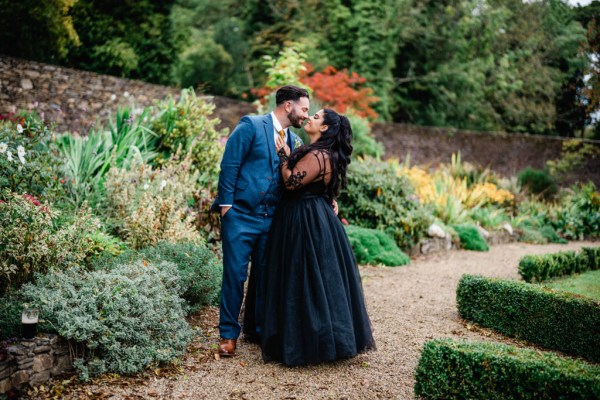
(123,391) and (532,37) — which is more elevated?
(532,37)

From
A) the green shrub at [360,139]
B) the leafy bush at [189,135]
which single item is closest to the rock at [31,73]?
the leafy bush at [189,135]

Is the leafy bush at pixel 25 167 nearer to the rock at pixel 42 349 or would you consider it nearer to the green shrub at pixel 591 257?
the rock at pixel 42 349

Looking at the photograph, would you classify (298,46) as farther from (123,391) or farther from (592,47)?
(123,391)

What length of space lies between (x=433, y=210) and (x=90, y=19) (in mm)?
9339

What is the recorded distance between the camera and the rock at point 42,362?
3.20 meters

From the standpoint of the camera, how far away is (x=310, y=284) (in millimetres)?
3785

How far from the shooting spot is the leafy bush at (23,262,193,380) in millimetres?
3432

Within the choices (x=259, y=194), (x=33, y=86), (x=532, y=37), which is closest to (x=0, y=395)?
(x=259, y=194)

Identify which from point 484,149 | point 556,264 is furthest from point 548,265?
point 484,149

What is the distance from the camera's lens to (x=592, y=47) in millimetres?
9016

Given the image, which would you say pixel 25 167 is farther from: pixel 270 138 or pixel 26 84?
pixel 26 84

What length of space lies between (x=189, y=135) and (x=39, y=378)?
177 inches

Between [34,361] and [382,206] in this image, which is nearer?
[34,361]

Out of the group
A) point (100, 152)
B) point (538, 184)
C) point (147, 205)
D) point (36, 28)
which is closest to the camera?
point (147, 205)
